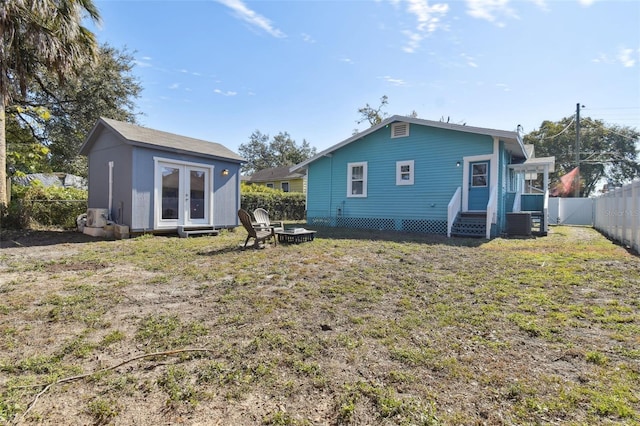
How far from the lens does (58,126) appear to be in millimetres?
16875

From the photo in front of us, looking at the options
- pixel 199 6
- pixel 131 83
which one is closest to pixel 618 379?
A: pixel 199 6

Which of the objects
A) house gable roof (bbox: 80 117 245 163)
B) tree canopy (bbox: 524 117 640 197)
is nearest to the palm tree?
house gable roof (bbox: 80 117 245 163)

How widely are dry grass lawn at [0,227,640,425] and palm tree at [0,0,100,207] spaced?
601 centimetres

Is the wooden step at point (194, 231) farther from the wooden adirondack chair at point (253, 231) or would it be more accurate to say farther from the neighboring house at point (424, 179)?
the neighboring house at point (424, 179)

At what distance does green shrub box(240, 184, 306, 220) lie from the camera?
17266 millimetres

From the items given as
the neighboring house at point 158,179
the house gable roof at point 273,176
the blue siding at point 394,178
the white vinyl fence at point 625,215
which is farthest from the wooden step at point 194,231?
the house gable roof at point 273,176

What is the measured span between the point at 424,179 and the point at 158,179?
8.86 m

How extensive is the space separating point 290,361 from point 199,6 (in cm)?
1045

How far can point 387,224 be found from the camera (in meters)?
12.6

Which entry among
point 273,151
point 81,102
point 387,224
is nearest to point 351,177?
point 387,224

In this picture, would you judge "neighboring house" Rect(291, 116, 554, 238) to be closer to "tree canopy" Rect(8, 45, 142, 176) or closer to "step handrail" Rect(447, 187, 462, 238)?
"step handrail" Rect(447, 187, 462, 238)

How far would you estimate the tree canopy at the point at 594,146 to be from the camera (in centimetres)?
3350

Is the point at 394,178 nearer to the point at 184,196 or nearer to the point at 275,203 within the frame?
the point at 184,196

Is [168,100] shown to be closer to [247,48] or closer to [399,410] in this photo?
[247,48]
